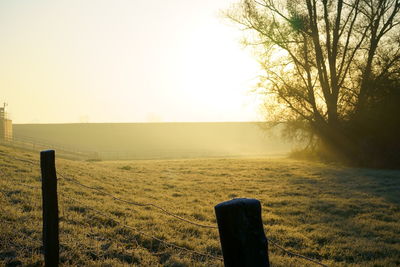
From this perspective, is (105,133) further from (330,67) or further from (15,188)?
(15,188)

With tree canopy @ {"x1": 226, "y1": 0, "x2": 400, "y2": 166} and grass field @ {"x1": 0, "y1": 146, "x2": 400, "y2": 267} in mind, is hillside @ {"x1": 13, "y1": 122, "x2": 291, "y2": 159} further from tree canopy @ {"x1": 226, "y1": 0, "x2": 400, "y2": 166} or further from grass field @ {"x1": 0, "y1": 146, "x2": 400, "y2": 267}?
grass field @ {"x1": 0, "y1": 146, "x2": 400, "y2": 267}

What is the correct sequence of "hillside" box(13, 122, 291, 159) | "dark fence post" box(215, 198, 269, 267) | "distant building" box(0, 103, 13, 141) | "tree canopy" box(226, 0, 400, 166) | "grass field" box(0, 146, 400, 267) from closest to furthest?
"dark fence post" box(215, 198, 269, 267) < "grass field" box(0, 146, 400, 267) < "tree canopy" box(226, 0, 400, 166) < "distant building" box(0, 103, 13, 141) < "hillside" box(13, 122, 291, 159)

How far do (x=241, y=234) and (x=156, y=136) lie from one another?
10128 centimetres

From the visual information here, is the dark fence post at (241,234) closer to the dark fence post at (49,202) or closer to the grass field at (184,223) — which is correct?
the dark fence post at (49,202)

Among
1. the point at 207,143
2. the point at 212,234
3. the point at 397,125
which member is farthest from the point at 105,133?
the point at 212,234

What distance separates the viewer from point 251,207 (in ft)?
7.75

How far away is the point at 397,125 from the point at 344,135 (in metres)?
3.66

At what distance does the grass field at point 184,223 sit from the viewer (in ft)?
20.5

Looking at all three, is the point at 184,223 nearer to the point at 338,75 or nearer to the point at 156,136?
the point at 338,75

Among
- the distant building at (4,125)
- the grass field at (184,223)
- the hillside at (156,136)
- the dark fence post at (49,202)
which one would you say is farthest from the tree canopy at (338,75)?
the hillside at (156,136)

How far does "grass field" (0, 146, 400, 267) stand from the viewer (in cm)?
625

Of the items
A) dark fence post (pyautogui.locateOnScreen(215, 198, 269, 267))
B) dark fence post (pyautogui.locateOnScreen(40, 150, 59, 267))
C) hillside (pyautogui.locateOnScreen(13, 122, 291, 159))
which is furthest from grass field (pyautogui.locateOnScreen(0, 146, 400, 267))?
hillside (pyautogui.locateOnScreen(13, 122, 291, 159))

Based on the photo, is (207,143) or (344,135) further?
(207,143)

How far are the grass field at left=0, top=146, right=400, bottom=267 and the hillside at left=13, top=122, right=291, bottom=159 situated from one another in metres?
72.2
